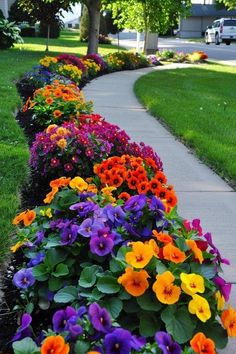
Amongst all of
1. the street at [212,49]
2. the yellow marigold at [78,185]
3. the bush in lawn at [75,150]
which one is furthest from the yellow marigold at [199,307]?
the street at [212,49]

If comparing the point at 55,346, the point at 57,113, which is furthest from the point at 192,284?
the point at 57,113

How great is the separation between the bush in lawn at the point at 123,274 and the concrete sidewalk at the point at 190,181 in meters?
0.47

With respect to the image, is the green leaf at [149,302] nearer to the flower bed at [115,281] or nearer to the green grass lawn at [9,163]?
the flower bed at [115,281]

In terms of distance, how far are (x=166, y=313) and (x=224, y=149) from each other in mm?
4503

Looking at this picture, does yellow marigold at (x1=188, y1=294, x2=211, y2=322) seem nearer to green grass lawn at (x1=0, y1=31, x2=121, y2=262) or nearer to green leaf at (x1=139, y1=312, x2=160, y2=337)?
green leaf at (x1=139, y1=312, x2=160, y2=337)

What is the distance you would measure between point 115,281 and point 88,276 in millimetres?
144

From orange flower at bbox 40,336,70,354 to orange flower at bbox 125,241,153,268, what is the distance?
514mm

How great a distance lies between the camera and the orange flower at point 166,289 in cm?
229

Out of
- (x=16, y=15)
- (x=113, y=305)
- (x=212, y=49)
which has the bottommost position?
(x=212, y=49)

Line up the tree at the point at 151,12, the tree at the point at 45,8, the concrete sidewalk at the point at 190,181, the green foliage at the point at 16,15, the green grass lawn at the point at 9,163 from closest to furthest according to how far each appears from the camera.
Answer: the green grass lawn at the point at 9,163, the concrete sidewalk at the point at 190,181, the tree at the point at 45,8, the tree at the point at 151,12, the green foliage at the point at 16,15

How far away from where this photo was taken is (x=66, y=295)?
248cm

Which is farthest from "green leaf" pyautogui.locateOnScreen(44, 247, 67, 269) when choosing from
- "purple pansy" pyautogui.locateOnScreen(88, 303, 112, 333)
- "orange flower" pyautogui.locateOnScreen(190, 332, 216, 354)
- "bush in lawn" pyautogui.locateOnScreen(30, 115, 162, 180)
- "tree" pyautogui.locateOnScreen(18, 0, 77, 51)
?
"tree" pyautogui.locateOnScreen(18, 0, 77, 51)

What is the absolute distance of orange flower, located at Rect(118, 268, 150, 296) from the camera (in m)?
2.34

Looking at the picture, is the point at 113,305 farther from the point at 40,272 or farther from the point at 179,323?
the point at 40,272
